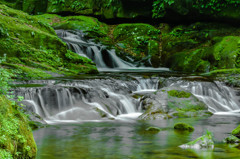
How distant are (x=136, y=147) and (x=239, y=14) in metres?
17.1

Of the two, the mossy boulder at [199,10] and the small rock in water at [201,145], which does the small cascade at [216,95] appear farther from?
the mossy boulder at [199,10]

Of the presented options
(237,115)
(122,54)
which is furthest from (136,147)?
(122,54)

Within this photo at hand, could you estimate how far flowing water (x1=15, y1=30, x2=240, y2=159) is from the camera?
488 centimetres

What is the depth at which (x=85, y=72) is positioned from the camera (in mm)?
14375

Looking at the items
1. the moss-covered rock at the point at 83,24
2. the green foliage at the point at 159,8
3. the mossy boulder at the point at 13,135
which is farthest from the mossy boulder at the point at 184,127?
the green foliage at the point at 159,8

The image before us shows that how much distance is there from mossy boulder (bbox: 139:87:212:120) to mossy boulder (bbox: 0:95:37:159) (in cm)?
524

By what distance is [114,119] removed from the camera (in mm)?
8375

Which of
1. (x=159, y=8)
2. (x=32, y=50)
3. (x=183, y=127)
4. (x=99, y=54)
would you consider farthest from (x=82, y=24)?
(x=183, y=127)

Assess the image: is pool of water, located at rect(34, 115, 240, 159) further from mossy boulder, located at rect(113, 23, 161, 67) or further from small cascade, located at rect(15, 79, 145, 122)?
mossy boulder, located at rect(113, 23, 161, 67)

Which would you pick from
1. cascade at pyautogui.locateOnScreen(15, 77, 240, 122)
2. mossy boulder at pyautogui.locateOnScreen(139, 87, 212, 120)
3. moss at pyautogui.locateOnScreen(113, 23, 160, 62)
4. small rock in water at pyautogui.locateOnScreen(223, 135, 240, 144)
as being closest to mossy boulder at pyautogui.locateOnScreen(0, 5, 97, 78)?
cascade at pyautogui.locateOnScreen(15, 77, 240, 122)

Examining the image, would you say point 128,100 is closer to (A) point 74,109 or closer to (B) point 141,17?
(A) point 74,109

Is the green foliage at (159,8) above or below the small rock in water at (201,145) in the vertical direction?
above

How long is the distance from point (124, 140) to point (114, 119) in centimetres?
256

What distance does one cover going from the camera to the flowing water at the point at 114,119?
16.0 ft
